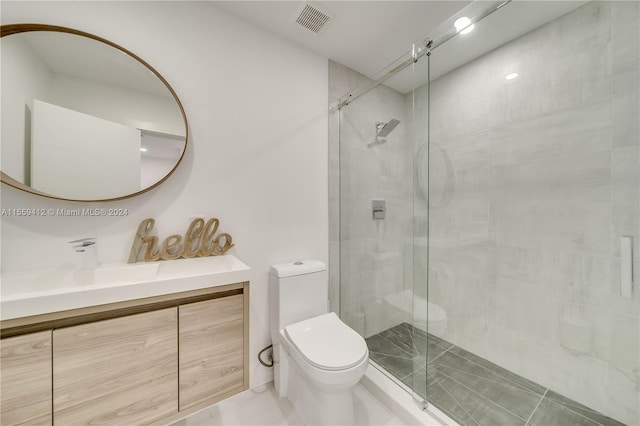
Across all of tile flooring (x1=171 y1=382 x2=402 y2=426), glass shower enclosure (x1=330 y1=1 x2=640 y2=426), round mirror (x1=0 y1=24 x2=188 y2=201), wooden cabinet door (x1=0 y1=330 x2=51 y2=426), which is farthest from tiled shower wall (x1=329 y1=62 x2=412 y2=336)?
wooden cabinet door (x1=0 y1=330 x2=51 y2=426)

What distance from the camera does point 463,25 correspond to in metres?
1.28

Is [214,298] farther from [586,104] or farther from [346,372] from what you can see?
[586,104]

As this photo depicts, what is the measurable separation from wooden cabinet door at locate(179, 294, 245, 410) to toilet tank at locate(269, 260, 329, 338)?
1.35 ft

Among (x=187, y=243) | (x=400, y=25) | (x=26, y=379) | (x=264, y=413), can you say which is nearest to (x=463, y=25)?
(x=400, y=25)

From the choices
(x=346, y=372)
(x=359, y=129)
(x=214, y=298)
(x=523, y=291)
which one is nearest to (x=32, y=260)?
(x=214, y=298)

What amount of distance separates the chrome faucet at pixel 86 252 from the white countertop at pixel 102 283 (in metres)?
0.03

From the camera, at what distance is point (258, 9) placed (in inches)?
55.5

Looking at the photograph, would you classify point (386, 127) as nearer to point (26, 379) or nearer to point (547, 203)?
point (547, 203)

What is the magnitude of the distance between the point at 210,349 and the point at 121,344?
0.31m

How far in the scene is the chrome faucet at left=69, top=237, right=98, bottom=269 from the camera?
101 cm

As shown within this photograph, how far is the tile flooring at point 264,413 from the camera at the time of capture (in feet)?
4.18

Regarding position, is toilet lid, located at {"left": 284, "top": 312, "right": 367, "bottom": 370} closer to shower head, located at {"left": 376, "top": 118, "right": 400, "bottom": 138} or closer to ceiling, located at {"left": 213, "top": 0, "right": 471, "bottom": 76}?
shower head, located at {"left": 376, "top": 118, "right": 400, "bottom": 138}

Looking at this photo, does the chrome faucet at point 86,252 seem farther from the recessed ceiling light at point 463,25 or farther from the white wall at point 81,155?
the recessed ceiling light at point 463,25

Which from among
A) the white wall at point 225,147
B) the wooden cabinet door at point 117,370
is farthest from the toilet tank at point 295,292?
the wooden cabinet door at point 117,370
